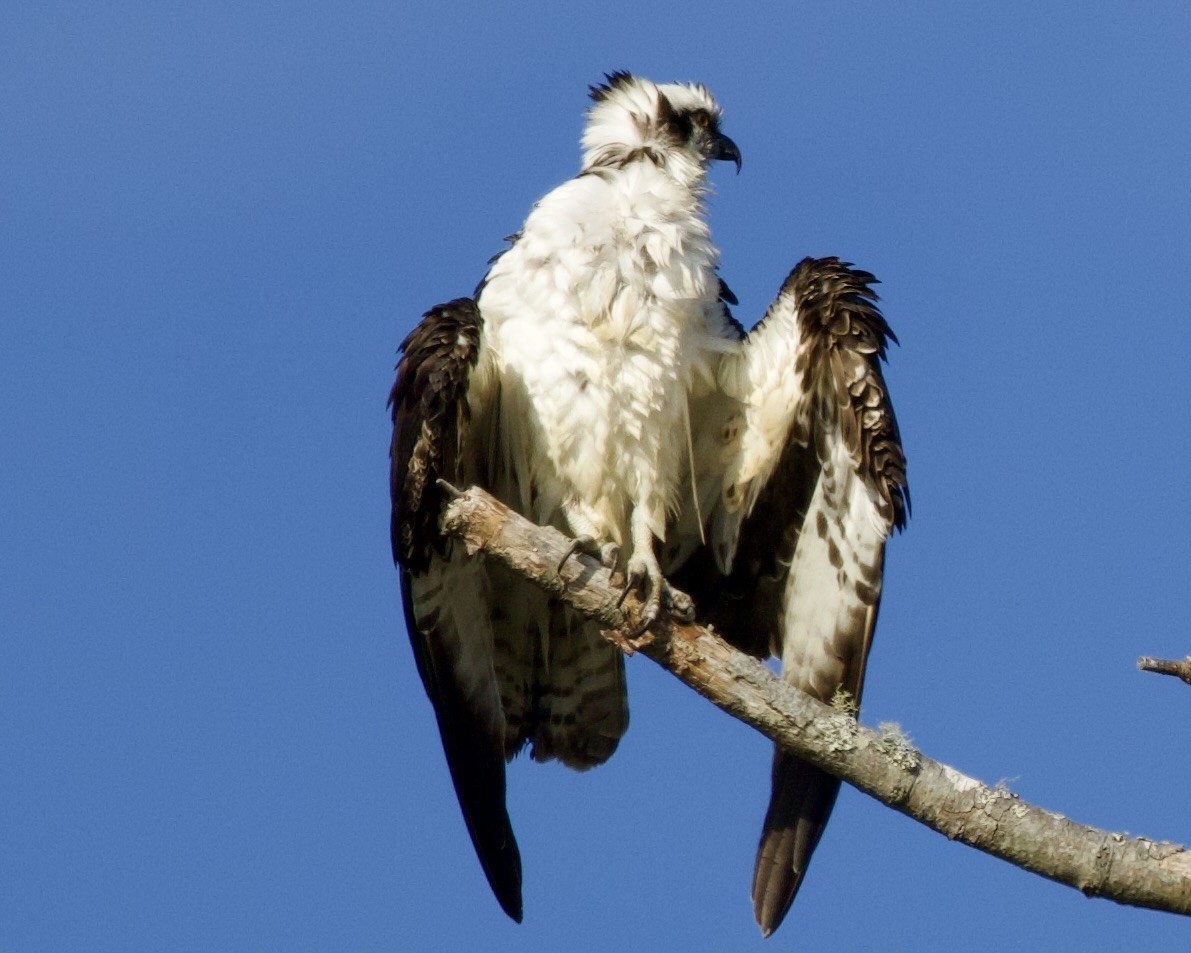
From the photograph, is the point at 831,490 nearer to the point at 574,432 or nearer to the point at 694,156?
the point at 574,432

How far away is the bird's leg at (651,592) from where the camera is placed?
6.29 meters

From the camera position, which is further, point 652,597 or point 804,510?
point 804,510

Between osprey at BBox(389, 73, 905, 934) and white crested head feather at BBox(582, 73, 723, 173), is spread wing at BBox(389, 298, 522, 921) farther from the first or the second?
white crested head feather at BBox(582, 73, 723, 173)

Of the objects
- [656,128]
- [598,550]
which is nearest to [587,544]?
[598,550]

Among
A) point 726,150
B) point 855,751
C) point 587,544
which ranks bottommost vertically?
point 855,751

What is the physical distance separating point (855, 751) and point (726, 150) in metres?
3.20

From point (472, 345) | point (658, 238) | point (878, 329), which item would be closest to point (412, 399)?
point (472, 345)

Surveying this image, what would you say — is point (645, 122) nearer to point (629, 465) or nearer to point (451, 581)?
point (629, 465)

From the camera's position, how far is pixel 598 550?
22.8 feet

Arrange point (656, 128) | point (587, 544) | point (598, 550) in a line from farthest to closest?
1. point (656, 128)
2. point (598, 550)
3. point (587, 544)

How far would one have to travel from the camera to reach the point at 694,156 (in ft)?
26.2

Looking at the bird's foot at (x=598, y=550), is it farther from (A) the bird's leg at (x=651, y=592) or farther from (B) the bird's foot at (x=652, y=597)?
(B) the bird's foot at (x=652, y=597)

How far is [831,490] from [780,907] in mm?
1656

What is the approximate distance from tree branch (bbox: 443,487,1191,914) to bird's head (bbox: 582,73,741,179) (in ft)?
7.09
